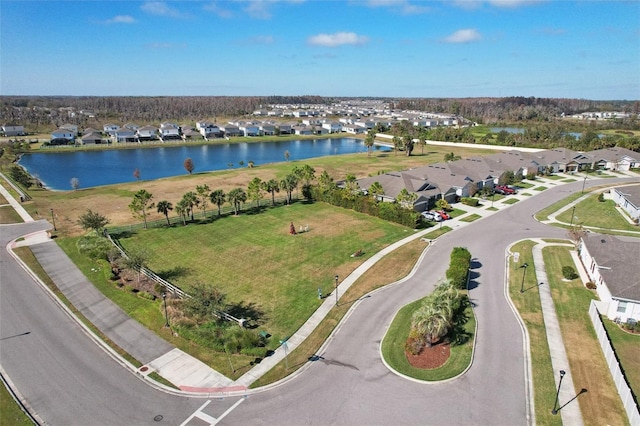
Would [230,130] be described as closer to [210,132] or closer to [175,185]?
[210,132]

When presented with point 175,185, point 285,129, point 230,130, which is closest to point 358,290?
point 175,185

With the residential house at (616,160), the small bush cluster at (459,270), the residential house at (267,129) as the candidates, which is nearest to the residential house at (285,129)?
the residential house at (267,129)

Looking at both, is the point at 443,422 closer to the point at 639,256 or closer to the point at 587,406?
the point at 587,406

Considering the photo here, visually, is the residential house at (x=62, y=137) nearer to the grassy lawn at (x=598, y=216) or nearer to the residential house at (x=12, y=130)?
the residential house at (x=12, y=130)

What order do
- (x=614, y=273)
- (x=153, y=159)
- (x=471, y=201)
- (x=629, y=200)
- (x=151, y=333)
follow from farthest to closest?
(x=153, y=159) < (x=471, y=201) < (x=629, y=200) < (x=614, y=273) < (x=151, y=333)

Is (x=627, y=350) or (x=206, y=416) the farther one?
(x=627, y=350)

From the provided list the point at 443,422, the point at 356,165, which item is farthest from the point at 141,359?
the point at 356,165
